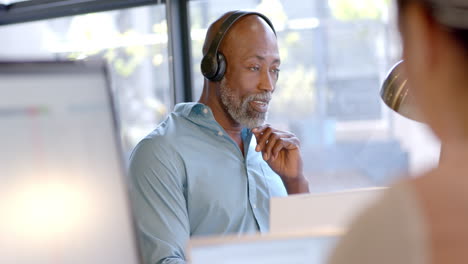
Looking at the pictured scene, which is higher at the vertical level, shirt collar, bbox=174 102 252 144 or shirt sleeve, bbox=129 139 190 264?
shirt collar, bbox=174 102 252 144

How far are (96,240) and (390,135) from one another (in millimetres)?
2403

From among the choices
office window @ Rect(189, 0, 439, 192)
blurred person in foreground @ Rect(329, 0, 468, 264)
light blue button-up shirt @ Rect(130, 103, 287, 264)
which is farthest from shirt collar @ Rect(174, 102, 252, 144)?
blurred person in foreground @ Rect(329, 0, 468, 264)

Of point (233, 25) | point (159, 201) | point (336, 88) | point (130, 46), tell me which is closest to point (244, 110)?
point (233, 25)

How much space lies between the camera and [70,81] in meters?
0.78

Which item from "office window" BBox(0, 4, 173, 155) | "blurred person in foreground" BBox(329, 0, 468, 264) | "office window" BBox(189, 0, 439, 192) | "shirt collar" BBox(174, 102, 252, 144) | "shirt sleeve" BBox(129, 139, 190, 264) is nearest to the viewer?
"blurred person in foreground" BBox(329, 0, 468, 264)

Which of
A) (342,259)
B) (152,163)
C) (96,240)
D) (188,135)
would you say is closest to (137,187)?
(152,163)

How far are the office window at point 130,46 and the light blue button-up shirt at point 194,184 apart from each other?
1.13 m

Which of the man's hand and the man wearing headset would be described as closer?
the man wearing headset

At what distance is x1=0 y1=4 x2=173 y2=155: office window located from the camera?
128 inches

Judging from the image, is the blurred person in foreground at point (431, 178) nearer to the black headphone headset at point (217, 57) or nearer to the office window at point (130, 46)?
the black headphone headset at point (217, 57)

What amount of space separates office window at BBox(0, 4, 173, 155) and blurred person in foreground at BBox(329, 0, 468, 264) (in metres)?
2.70

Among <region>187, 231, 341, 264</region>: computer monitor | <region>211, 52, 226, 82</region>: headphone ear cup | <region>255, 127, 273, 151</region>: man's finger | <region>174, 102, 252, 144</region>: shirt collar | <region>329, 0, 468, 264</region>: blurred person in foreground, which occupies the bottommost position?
<region>255, 127, 273, 151</region>: man's finger

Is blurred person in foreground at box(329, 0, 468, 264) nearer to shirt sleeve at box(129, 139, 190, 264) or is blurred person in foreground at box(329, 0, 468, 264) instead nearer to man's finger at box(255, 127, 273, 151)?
shirt sleeve at box(129, 139, 190, 264)

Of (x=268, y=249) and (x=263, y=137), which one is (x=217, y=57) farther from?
(x=268, y=249)
